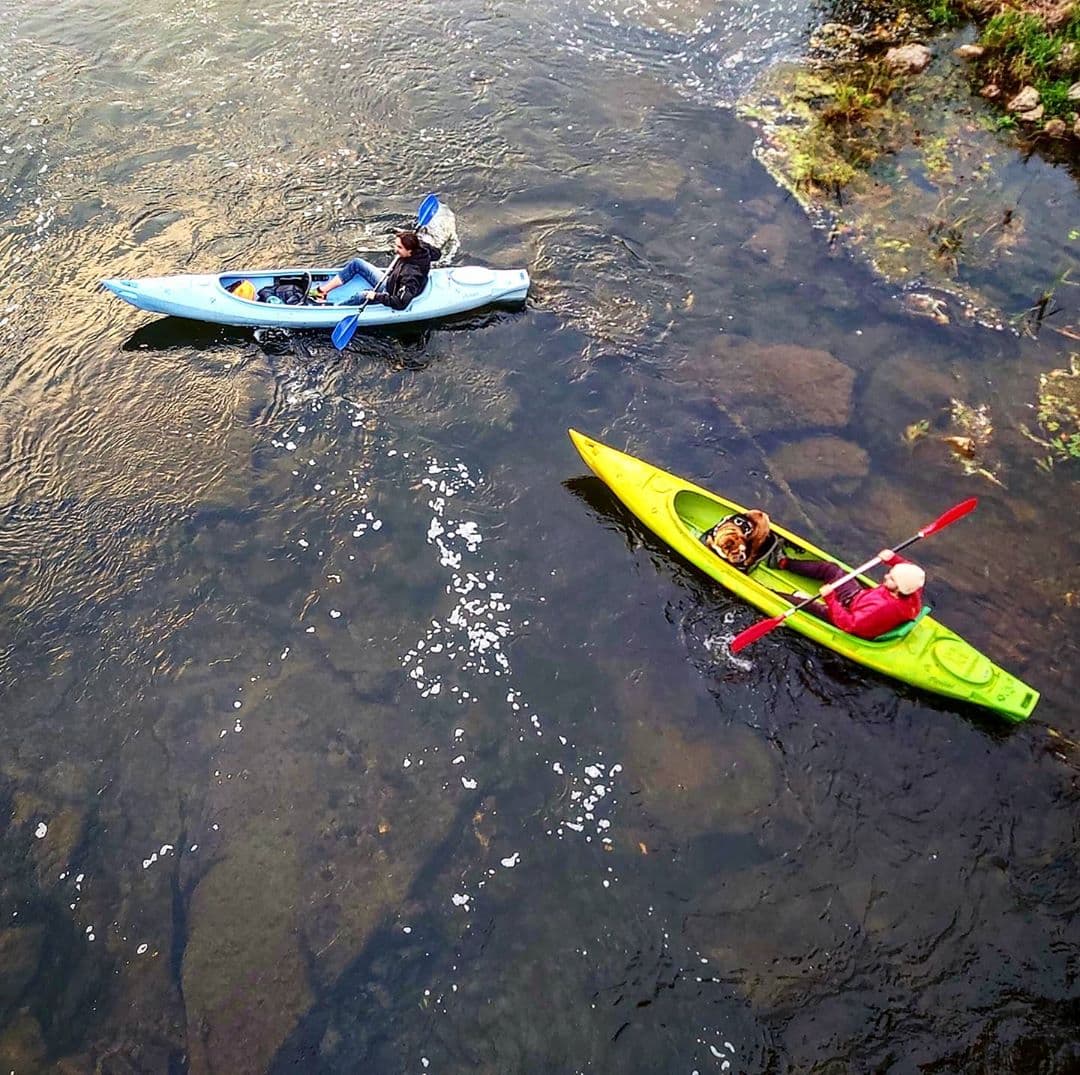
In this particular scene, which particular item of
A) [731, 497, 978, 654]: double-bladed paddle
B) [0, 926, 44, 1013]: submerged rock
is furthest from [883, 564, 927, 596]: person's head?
[0, 926, 44, 1013]: submerged rock

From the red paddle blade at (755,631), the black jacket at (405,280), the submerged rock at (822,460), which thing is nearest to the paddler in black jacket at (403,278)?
the black jacket at (405,280)

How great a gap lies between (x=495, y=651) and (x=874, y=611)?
3.31 m

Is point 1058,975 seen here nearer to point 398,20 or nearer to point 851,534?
point 851,534

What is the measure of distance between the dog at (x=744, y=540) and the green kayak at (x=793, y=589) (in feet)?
0.28

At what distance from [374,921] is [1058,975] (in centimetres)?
507

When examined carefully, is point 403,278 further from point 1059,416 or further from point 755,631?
point 1059,416

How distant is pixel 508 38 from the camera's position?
44.5ft

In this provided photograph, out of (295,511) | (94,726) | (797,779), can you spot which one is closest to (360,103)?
(295,511)

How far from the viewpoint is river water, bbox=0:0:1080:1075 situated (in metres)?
5.95

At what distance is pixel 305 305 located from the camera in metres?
9.35

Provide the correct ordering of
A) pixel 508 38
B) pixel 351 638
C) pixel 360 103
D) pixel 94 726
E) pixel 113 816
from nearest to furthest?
pixel 113 816
pixel 94 726
pixel 351 638
pixel 360 103
pixel 508 38

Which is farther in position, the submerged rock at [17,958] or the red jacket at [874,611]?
the red jacket at [874,611]

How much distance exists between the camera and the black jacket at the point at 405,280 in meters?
9.30

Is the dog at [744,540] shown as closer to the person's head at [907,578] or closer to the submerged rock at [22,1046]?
the person's head at [907,578]
